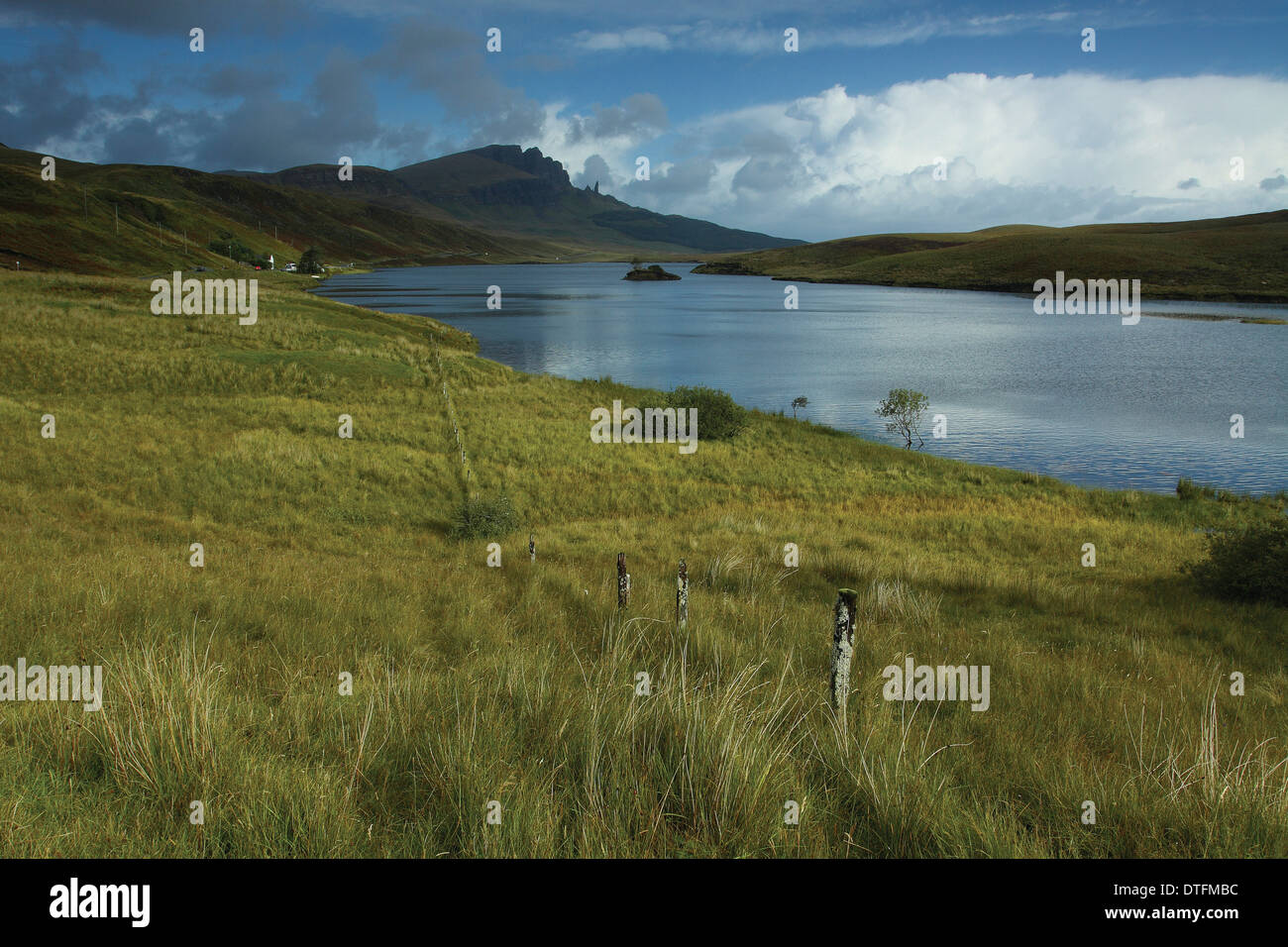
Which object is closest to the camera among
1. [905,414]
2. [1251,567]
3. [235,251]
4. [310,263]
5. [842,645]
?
[842,645]

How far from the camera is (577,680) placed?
18.9 feet

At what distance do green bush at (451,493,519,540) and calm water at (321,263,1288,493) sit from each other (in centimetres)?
2936

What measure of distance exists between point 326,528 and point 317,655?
1523cm

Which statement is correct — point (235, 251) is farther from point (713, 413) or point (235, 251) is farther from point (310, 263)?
point (713, 413)

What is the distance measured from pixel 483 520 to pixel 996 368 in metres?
65.0

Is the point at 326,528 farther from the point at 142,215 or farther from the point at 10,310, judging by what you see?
the point at 142,215

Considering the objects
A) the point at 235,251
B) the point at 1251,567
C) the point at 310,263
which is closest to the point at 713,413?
the point at 1251,567

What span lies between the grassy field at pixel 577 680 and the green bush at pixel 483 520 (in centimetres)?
59

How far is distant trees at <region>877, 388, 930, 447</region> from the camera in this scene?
45.3 m

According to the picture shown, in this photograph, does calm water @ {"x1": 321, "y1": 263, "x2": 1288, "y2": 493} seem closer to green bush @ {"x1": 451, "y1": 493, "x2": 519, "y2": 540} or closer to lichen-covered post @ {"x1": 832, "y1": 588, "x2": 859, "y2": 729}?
green bush @ {"x1": 451, "y1": 493, "x2": 519, "y2": 540}

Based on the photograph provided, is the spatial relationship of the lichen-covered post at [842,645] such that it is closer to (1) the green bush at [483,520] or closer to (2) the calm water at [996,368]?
(1) the green bush at [483,520]

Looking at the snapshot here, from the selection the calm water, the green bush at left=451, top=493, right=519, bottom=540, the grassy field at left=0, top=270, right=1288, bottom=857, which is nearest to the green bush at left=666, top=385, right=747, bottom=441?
the calm water

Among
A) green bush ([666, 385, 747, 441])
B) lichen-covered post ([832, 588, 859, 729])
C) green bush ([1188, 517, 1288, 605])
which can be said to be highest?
green bush ([666, 385, 747, 441])

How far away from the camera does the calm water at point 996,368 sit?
42.4 metres
